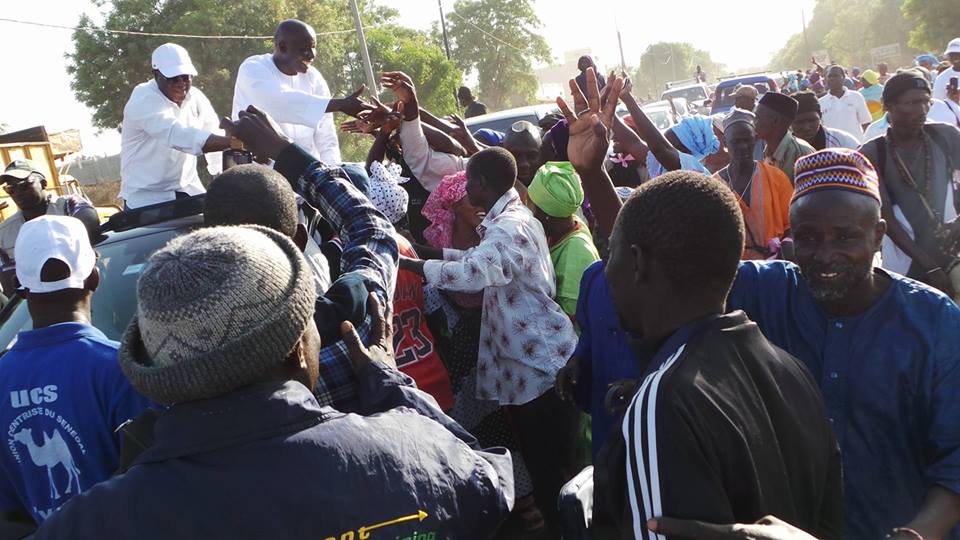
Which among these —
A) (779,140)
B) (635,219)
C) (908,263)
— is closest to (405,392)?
(635,219)

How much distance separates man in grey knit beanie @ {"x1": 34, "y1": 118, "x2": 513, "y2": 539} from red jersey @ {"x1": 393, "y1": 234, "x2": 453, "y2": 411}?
6.34 feet

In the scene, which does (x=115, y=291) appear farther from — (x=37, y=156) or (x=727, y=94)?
(x=727, y=94)

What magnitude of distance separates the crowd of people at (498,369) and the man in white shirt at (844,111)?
19.8 ft

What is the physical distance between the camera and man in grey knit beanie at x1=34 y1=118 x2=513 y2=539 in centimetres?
126

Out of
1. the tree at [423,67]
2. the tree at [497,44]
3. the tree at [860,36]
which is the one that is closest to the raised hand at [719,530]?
the tree at [423,67]

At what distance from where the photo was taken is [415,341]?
11.3 feet

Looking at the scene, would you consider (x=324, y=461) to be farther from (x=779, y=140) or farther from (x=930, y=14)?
(x=930, y=14)

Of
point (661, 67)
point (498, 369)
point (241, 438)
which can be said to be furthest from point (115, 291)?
point (661, 67)

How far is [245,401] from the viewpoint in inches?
52.3

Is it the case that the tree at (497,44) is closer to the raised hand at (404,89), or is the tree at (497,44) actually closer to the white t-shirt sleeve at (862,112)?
the white t-shirt sleeve at (862,112)

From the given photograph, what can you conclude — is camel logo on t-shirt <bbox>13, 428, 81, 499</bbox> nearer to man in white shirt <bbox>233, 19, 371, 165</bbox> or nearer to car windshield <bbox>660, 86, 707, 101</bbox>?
man in white shirt <bbox>233, 19, 371, 165</bbox>

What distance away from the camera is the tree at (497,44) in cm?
5203

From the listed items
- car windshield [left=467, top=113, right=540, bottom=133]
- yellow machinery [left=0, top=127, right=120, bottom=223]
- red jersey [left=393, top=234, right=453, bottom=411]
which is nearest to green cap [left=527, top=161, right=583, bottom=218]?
red jersey [left=393, top=234, right=453, bottom=411]

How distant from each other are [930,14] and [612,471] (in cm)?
4959
